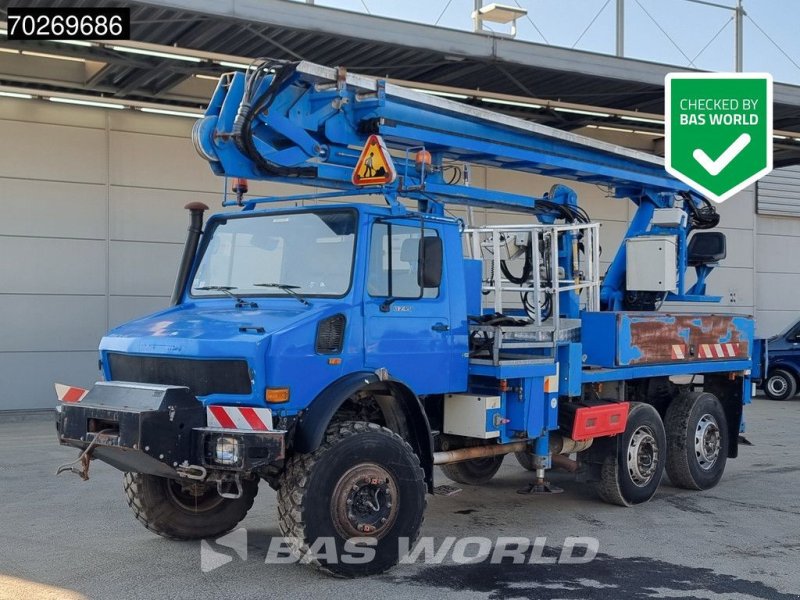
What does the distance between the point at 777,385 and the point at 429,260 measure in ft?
50.3

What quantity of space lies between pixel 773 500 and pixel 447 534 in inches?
141

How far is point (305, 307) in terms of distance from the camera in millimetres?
6602

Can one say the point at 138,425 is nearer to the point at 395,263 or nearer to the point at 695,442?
the point at 395,263

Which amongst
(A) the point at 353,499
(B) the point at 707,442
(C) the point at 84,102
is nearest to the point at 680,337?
(B) the point at 707,442

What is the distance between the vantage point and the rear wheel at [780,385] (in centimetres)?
1997

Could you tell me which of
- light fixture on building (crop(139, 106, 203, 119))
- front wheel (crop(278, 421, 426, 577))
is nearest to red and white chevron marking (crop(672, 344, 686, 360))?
front wheel (crop(278, 421, 426, 577))

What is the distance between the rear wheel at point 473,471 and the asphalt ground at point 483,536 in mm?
161

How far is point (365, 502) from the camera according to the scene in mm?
6438

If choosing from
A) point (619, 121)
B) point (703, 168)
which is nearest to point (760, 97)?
point (703, 168)

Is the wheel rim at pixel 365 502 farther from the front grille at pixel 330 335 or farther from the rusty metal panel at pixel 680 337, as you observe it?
the rusty metal panel at pixel 680 337

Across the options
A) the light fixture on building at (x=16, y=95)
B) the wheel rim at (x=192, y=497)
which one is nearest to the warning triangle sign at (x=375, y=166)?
the wheel rim at (x=192, y=497)

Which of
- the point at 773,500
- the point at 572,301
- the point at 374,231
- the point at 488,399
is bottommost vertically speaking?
the point at 773,500

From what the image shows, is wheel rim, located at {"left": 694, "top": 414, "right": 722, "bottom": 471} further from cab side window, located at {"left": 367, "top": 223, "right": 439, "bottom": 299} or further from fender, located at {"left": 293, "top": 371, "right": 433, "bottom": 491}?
cab side window, located at {"left": 367, "top": 223, "right": 439, "bottom": 299}

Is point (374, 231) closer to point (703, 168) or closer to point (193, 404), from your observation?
point (193, 404)
